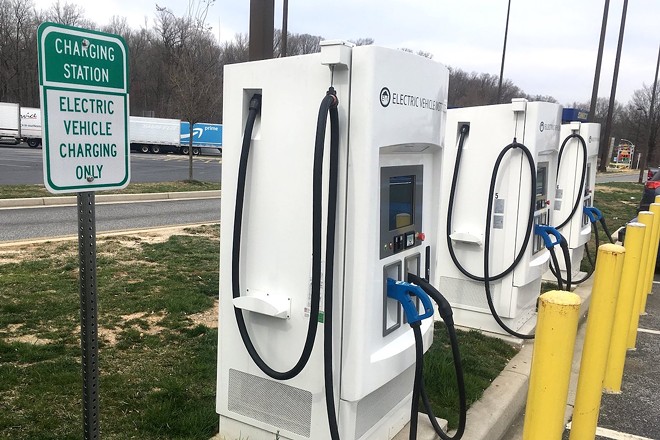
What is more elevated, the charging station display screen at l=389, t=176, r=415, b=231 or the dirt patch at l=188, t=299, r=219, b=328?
the charging station display screen at l=389, t=176, r=415, b=231

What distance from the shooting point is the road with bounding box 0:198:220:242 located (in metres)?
9.76

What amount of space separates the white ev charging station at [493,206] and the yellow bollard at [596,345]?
1.53 metres

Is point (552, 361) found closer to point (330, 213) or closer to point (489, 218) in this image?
point (330, 213)

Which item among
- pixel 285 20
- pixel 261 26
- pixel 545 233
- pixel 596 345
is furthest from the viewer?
pixel 285 20

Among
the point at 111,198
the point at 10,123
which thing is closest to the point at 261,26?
the point at 111,198

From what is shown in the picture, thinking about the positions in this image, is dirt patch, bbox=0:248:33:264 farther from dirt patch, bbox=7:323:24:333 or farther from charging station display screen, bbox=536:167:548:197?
charging station display screen, bbox=536:167:548:197

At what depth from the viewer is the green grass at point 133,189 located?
13465 millimetres

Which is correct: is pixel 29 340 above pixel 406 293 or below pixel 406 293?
below

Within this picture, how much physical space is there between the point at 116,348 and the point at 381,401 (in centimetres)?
230

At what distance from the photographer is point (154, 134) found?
3984 cm

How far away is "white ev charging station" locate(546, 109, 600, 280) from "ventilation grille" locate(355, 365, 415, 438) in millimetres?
4772

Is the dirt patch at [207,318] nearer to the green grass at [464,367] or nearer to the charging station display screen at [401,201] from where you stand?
the green grass at [464,367]

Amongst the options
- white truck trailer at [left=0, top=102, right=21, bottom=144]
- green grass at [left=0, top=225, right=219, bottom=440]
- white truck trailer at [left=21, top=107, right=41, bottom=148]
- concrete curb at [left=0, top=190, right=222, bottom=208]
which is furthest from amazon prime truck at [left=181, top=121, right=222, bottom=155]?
green grass at [left=0, top=225, right=219, bottom=440]

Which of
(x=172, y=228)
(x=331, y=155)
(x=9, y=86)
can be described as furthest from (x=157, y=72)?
(x=331, y=155)
